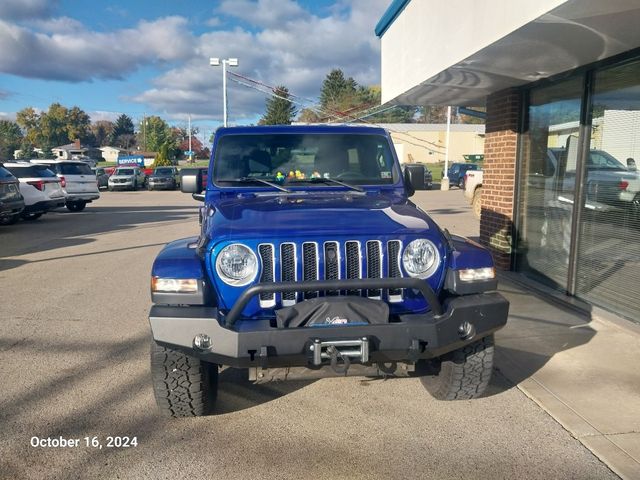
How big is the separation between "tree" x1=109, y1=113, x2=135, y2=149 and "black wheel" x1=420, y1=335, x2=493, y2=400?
13716 centimetres

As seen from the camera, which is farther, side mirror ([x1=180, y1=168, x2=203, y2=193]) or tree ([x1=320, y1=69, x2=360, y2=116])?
tree ([x1=320, y1=69, x2=360, y2=116])

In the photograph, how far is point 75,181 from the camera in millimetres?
18172

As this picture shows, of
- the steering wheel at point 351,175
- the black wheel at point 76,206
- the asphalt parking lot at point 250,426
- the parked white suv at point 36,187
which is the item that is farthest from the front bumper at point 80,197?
the steering wheel at point 351,175

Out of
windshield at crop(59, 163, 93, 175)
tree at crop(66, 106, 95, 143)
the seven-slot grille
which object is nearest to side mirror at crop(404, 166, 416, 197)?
the seven-slot grille

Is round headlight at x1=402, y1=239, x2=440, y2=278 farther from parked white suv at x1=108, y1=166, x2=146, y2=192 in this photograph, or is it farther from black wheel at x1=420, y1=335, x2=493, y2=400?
parked white suv at x1=108, y1=166, x2=146, y2=192

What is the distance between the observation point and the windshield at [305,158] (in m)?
4.66

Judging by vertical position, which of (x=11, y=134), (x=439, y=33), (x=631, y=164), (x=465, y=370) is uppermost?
(x=11, y=134)

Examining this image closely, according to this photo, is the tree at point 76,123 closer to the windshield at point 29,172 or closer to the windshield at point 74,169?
the windshield at point 74,169

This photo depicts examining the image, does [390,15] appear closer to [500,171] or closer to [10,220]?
[500,171]

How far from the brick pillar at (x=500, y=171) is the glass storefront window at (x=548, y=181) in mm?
180

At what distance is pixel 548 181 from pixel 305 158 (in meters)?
3.79

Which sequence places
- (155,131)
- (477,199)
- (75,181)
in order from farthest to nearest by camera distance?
(155,131) < (75,181) < (477,199)

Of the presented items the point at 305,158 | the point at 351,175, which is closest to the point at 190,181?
the point at 305,158

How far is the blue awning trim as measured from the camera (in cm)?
762
